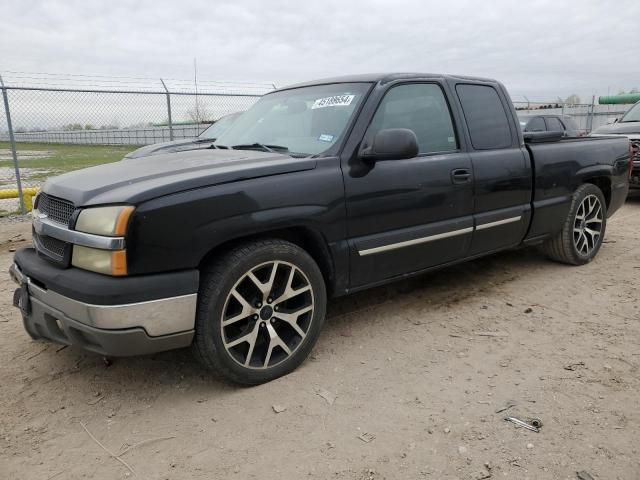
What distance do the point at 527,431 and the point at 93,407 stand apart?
2231 millimetres

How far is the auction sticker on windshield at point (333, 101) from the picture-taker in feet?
11.3

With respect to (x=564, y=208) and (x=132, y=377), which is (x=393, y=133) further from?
(x=564, y=208)

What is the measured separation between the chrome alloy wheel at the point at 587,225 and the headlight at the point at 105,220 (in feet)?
13.6

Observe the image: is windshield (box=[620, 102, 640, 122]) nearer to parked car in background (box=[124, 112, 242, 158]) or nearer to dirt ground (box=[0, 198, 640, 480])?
dirt ground (box=[0, 198, 640, 480])

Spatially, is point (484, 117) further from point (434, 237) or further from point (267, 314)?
point (267, 314)

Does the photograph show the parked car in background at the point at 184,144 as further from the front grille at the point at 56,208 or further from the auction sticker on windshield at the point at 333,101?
the front grille at the point at 56,208

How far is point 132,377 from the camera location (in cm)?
304

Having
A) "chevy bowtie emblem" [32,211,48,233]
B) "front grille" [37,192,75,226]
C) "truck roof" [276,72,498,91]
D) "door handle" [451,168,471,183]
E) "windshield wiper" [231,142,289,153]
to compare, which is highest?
"truck roof" [276,72,498,91]

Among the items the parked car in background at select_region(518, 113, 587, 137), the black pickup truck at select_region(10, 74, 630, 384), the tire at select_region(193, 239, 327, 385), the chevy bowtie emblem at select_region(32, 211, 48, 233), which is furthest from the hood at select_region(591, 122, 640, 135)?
the chevy bowtie emblem at select_region(32, 211, 48, 233)

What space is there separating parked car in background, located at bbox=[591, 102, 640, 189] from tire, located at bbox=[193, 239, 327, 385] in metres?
7.00

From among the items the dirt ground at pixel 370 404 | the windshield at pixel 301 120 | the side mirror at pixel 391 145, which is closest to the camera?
the dirt ground at pixel 370 404

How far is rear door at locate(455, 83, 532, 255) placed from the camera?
12.9 feet

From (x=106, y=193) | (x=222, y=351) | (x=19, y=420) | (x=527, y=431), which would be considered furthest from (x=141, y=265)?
(x=527, y=431)

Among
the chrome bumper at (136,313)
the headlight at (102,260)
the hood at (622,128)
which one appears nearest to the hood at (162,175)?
the headlight at (102,260)
